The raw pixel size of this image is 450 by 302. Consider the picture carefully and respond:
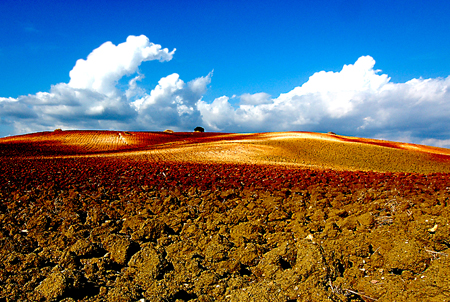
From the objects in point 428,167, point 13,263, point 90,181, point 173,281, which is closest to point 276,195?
point 173,281

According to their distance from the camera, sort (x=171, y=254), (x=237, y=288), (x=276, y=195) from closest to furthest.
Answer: (x=237, y=288) → (x=171, y=254) → (x=276, y=195)

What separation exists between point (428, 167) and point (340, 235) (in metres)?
34.7

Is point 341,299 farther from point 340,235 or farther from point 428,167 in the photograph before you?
point 428,167

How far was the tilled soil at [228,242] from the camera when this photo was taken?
5117 millimetres

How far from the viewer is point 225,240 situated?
711 centimetres

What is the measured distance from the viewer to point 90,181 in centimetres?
1307

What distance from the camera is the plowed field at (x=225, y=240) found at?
202 inches

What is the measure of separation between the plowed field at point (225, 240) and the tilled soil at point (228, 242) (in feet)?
0.10

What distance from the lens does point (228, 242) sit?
7004 mm

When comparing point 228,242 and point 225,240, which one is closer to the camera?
point 228,242

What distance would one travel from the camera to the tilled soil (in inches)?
201

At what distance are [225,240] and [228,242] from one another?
14 cm

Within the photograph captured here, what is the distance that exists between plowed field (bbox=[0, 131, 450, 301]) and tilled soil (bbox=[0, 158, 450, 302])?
31mm

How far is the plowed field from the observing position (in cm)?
513
